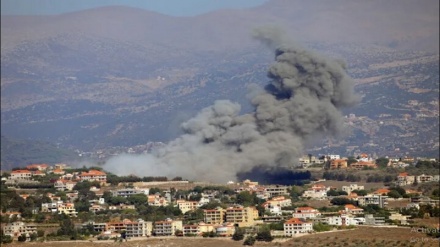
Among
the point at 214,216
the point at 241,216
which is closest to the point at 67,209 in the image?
the point at 214,216

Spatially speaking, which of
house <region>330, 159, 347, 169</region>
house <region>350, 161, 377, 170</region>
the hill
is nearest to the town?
house <region>350, 161, 377, 170</region>

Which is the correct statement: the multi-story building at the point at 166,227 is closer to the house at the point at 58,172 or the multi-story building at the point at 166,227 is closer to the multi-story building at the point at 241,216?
the multi-story building at the point at 241,216

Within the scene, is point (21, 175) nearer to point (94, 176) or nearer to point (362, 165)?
point (94, 176)

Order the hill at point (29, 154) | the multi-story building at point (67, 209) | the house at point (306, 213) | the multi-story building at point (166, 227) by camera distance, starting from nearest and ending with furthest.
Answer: the multi-story building at point (166, 227) → the house at point (306, 213) → the multi-story building at point (67, 209) → the hill at point (29, 154)

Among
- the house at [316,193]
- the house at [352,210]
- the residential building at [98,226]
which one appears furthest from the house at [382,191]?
the residential building at [98,226]

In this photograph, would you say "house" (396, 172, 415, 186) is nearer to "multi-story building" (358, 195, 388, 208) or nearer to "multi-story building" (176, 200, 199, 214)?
"multi-story building" (358, 195, 388, 208)

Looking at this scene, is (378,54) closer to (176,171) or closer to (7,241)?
(176,171)

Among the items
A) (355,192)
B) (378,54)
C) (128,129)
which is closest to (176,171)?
(355,192)
